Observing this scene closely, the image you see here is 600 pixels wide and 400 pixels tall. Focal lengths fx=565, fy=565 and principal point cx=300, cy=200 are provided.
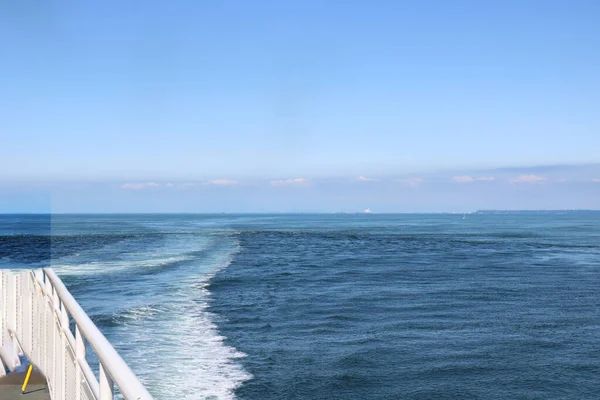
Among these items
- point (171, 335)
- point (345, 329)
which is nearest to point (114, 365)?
point (171, 335)

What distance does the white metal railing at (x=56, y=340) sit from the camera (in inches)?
79.5

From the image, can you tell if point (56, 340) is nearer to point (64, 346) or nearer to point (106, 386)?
point (64, 346)

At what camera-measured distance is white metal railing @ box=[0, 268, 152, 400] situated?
202 centimetres

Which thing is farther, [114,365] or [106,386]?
[106,386]

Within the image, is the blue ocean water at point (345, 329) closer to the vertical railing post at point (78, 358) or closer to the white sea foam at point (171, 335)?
the white sea foam at point (171, 335)

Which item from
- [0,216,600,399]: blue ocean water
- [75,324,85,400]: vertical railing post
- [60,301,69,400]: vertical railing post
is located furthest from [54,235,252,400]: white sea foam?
[75,324,85,400]: vertical railing post

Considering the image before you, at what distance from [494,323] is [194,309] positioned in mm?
7580

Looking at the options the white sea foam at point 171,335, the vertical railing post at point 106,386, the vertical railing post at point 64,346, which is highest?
the vertical railing post at point 106,386

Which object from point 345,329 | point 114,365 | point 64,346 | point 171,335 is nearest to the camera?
point 114,365

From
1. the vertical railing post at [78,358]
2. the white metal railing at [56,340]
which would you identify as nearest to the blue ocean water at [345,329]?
the white metal railing at [56,340]

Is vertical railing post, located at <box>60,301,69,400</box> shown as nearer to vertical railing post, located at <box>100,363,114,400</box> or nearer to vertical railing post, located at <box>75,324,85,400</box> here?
vertical railing post, located at <box>75,324,85,400</box>

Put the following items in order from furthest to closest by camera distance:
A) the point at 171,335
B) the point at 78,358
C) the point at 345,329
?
1. the point at 345,329
2. the point at 171,335
3. the point at 78,358

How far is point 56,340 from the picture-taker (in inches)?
161

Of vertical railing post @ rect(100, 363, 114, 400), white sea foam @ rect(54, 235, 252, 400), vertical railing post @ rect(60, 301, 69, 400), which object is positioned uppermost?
A: vertical railing post @ rect(100, 363, 114, 400)
